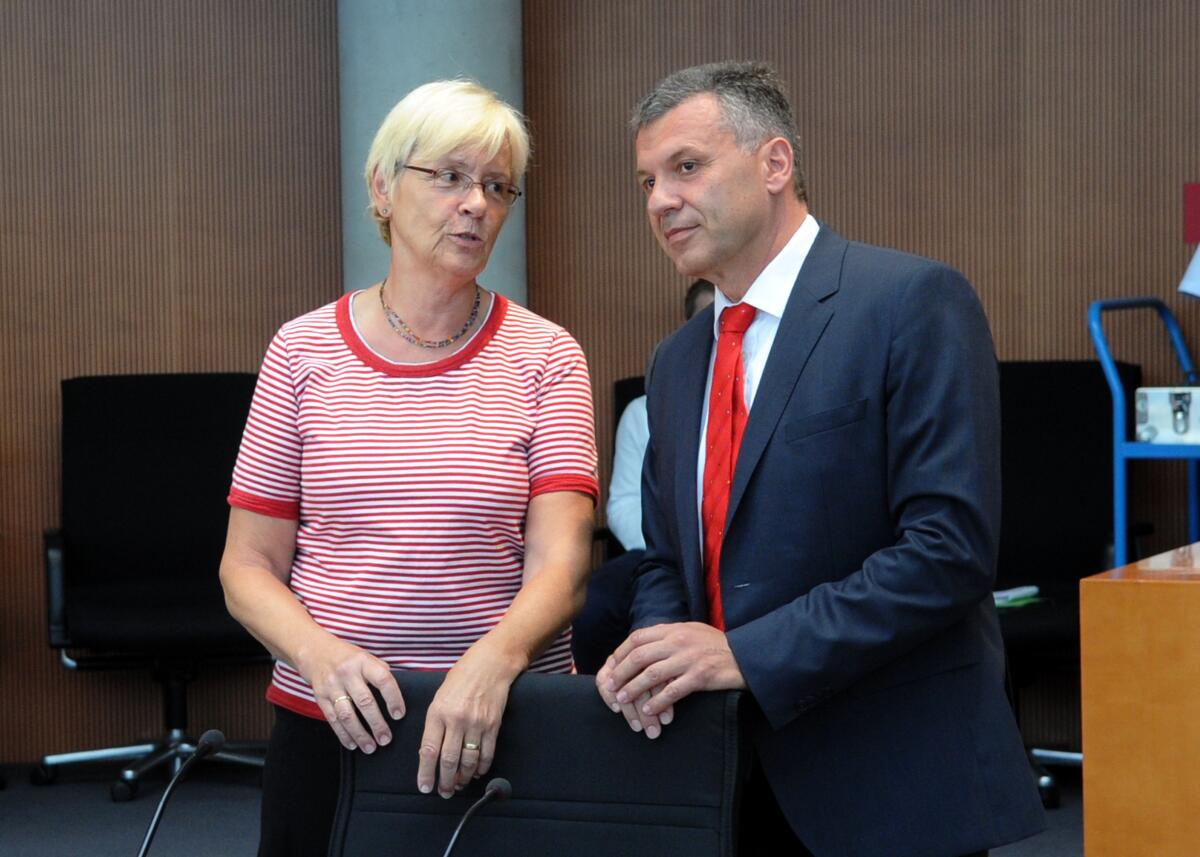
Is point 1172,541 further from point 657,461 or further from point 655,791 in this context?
point 655,791

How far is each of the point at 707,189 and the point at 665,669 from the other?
54 centimetres

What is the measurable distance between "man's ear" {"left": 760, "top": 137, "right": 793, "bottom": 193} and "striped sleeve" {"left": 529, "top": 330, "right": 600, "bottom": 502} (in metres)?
0.32

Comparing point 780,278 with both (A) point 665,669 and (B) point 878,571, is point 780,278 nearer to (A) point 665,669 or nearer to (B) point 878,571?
(B) point 878,571

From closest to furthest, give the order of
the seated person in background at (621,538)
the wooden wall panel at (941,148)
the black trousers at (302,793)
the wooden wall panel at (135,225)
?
1. the black trousers at (302,793)
2. the seated person in background at (621,538)
3. the wooden wall panel at (941,148)
4. the wooden wall panel at (135,225)

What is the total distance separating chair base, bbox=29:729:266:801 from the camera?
4215mm

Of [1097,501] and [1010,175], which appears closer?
[1097,501]

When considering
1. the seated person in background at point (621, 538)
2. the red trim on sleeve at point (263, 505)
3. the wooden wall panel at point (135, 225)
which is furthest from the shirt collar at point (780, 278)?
the wooden wall panel at point (135, 225)

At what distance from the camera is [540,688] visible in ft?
4.91

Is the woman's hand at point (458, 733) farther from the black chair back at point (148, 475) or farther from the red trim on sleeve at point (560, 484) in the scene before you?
the black chair back at point (148, 475)

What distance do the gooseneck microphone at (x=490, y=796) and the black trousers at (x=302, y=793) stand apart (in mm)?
373

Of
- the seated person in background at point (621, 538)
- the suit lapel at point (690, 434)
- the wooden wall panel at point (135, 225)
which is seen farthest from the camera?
the wooden wall panel at point (135, 225)

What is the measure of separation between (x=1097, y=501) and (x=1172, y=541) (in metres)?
0.43

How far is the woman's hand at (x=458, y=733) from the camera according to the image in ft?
4.84

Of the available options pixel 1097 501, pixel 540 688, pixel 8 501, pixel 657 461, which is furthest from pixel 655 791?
pixel 8 501
